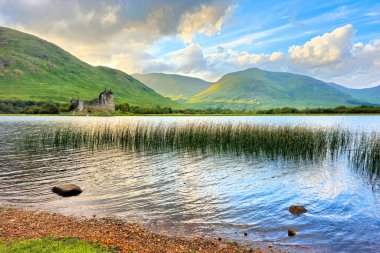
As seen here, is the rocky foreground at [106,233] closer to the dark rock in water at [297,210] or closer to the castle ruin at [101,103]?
the dark rock in water at [297,210]

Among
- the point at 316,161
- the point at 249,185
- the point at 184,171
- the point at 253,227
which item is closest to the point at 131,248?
the point at 253,227

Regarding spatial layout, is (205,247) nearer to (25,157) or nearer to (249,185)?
(249,185)

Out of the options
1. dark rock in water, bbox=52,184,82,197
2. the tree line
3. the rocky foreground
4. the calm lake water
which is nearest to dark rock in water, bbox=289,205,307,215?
the calm lake water

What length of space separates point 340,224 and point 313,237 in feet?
6.18

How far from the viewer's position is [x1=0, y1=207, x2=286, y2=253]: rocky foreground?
27.2 ft

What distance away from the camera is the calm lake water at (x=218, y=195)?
9992 mm

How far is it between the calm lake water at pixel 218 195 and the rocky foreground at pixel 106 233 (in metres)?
0.76

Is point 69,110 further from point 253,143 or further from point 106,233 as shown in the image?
point 106,233

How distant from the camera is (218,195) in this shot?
1423 centimetres

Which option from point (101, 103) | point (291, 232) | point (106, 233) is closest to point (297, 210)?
point (291, 232)

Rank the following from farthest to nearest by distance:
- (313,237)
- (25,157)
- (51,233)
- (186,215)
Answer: (25,157) < (186,215) < (313,237) < (51,233)

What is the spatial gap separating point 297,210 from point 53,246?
896cm

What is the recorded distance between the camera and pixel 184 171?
19641 millimetres

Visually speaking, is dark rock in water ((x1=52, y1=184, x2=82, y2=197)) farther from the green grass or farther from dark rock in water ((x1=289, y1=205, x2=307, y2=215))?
dark rock in water ((x1=289, y1=205, x2=307, y2=215))
